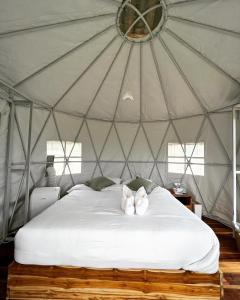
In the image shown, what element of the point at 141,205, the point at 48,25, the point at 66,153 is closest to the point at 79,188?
the point at 66,153

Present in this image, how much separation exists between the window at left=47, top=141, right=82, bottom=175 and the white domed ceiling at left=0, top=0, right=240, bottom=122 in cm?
106

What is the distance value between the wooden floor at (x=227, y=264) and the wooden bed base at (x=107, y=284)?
0.49 m

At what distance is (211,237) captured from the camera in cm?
236

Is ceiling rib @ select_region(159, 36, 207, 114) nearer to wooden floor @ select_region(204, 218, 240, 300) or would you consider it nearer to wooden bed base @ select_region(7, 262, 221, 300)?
wooden floor @ select_region(204, 218, 240, 300)

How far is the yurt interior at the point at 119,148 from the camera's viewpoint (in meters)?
2.30

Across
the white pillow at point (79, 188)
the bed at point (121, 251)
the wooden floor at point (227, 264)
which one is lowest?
the wooden floor at point (227, 264)

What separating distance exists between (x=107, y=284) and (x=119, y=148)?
448cm

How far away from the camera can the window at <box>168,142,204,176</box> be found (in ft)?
19.0

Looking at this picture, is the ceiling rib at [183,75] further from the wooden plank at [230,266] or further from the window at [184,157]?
the wooden plank at [230,266]

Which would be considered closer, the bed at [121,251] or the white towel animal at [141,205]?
the bed at [121,251]

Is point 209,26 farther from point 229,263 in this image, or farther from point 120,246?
point 229,263

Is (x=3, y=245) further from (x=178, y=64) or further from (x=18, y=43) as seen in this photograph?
(x=178, y=64)

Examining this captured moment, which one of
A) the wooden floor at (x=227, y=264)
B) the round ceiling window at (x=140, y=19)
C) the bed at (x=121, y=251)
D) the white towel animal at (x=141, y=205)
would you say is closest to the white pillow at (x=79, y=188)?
the wooden floor at (x=227, y=264)

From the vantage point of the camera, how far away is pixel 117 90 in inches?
214
